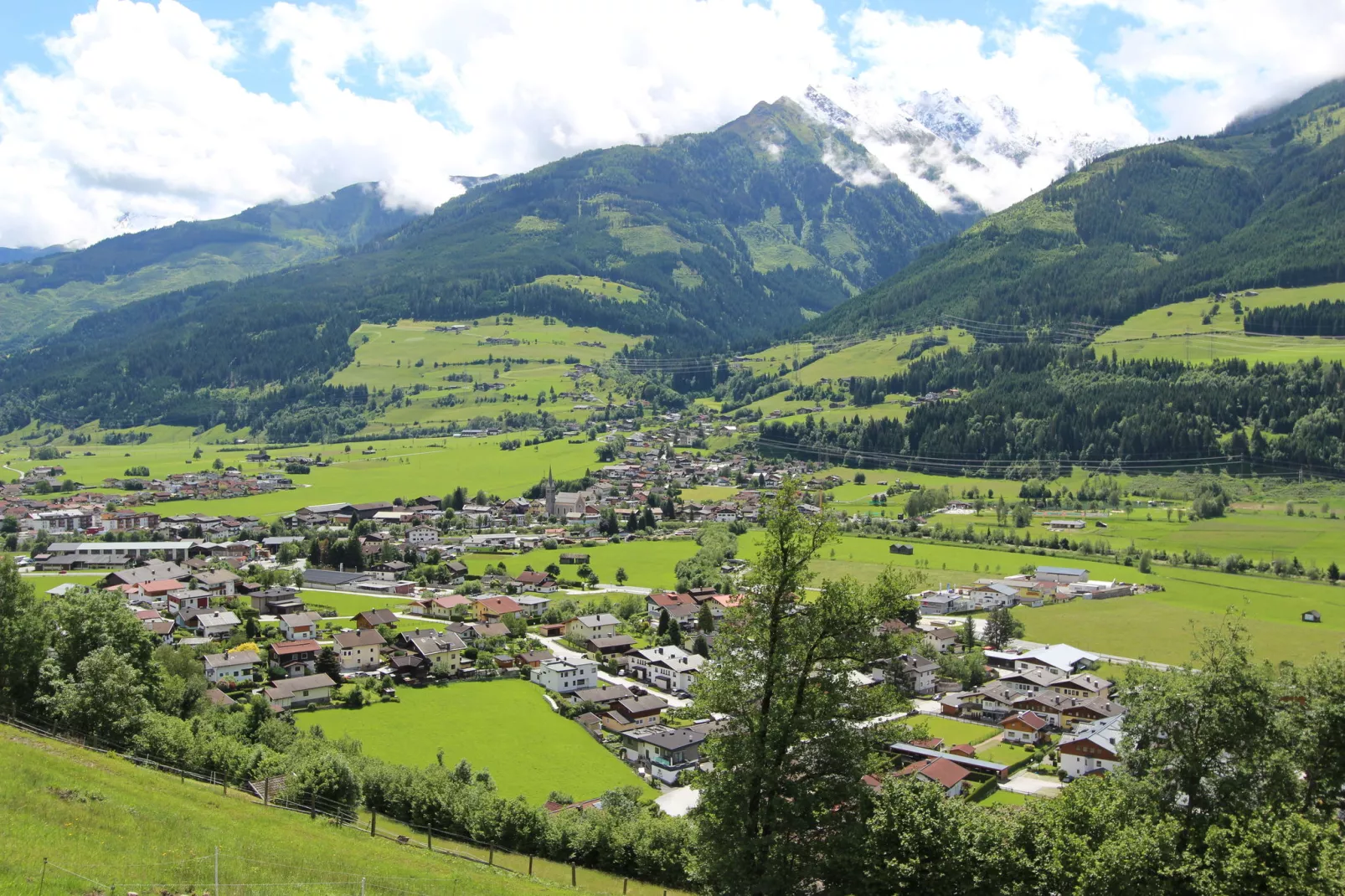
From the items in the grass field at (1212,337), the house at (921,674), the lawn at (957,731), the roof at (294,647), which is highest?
the grass field at (1212,337)

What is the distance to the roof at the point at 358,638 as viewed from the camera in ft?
178

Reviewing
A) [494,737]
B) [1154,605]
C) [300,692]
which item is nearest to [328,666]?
[300,692]

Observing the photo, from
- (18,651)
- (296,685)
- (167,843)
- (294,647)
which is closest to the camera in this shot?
(167,843)

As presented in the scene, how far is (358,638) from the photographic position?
2173 inches

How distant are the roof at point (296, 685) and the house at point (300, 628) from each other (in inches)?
283

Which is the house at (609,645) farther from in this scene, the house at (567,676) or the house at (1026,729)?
the house at (1026,729)

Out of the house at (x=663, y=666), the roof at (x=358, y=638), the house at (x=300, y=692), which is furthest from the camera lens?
the house at (x=663, y=666)

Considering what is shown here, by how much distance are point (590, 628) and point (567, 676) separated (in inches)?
370

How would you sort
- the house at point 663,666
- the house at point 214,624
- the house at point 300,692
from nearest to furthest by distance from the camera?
1. the house at point 300,692
2. the house at point 663,666
3. the house at point 214,624

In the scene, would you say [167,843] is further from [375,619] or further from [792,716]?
[375,619]

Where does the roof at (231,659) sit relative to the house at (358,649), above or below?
above

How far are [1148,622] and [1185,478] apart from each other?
191 ft

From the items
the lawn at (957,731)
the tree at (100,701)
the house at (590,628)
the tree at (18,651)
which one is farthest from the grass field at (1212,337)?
the tree at (18,651)

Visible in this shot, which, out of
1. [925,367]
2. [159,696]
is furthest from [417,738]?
[925,367]
